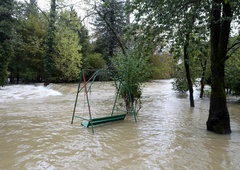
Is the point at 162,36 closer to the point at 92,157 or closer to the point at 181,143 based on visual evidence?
the point at 181,143

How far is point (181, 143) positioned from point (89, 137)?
A: 242 cm

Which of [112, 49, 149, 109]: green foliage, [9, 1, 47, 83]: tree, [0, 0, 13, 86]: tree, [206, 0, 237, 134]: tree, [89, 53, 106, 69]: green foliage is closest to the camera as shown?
[206, 0, 237, 134]: tree

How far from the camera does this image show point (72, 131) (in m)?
5.70

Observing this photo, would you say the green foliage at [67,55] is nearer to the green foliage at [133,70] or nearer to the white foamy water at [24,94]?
the white foamy water at [24,94]

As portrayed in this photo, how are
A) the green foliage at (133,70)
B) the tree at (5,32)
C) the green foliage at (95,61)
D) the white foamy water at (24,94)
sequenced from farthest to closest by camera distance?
the green foliage at (95,61) < the tree at (5,32) < the white foamy water at (24,94) < the green foliage at (133,70)

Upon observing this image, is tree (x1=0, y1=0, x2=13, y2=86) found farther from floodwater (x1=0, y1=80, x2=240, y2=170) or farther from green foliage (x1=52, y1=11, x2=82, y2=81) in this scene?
floodwater (x1=0, y1=80, x2=240, y2=170)

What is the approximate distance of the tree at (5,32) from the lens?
1509 cm

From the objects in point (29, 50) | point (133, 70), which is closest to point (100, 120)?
point (133, 70)

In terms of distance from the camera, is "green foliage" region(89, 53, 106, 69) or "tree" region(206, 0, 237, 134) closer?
"tree" region(206, 0, 237, 134)

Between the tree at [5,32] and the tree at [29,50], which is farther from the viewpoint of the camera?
the tree at [29,50]

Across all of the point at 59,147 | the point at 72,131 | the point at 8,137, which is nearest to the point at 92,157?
the point at 59,147

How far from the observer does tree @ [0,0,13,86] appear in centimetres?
1509

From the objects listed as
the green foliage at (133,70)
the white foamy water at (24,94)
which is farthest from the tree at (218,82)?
the white foamy water at (24,94)

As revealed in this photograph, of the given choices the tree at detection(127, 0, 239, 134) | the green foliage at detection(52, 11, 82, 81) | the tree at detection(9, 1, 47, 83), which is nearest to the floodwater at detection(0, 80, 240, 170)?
the tree at detection(127, 0, 239, 134)
